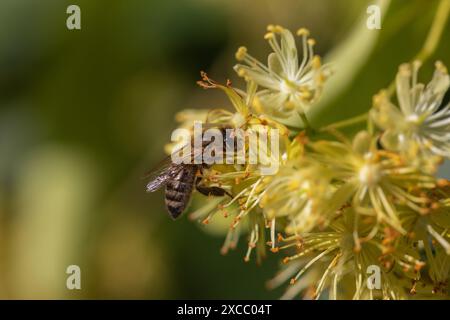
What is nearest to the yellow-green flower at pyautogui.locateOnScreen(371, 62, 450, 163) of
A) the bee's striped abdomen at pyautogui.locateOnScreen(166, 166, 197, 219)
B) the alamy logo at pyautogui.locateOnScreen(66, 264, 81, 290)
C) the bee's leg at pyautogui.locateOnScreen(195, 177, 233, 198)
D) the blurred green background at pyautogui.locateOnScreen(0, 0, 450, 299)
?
the bee's leg at pyautogui.locateOnScreen(195, 177, 233, 198)

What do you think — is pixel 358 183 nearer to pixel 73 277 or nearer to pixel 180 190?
pixel 180 190

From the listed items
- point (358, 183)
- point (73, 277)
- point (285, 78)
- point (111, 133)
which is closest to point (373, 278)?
point (358, 183)

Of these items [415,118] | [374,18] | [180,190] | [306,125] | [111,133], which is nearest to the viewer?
[415,118]

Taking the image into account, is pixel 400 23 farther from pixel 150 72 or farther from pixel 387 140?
pixel 150 72

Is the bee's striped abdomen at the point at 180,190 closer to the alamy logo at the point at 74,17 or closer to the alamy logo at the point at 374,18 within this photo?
the alamy logo at the point at 374,18

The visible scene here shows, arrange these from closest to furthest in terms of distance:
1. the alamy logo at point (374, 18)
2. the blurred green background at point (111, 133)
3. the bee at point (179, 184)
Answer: the alamy logo at point (374, 18) → the bee at point (179, 184) → the blurred green background at point (111, 133)

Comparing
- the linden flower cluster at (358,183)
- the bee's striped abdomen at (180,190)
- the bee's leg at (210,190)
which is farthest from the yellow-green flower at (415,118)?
the bee's striped abdomen at (180,190)

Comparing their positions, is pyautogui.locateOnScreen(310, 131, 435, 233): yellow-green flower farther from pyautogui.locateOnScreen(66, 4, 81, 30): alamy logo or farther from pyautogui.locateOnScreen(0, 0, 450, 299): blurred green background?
pyautogui.locateOnScreen(66, 4, 81, 30): alamy logo
